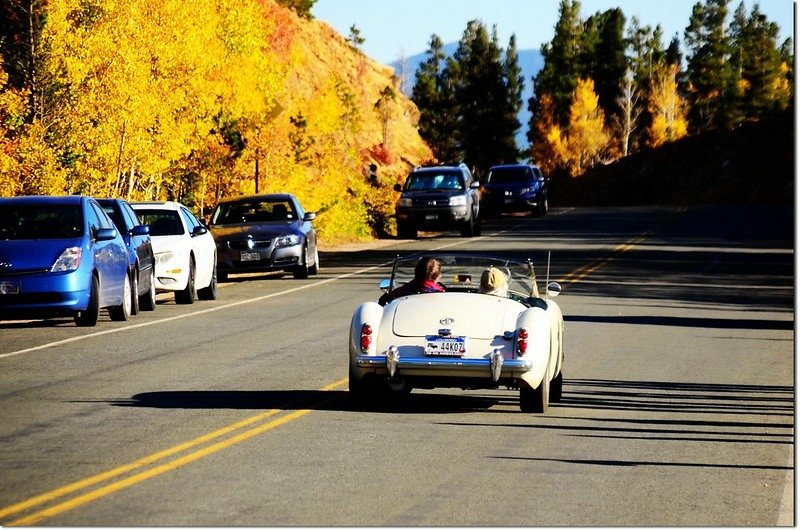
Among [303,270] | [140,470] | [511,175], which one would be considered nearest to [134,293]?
[303,270]

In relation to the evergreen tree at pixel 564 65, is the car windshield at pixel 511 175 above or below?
below

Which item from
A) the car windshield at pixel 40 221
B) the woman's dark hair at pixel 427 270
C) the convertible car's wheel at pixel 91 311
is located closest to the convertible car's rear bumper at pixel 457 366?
the woman's dark hair at pixel 427 270

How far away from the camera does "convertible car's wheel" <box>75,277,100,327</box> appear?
21.3m

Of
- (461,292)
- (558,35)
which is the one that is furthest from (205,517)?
(558,35)

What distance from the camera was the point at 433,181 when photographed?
49219 millimetres

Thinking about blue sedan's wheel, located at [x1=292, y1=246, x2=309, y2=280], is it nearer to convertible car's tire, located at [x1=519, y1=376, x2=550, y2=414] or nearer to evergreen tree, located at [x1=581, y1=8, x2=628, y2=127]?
convertible car's tire, located at [x1=519, y1=376, x2=550, y2=414]

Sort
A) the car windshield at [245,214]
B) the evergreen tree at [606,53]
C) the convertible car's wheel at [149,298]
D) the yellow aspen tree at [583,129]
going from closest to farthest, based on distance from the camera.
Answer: the convertible car's wheel at [149,298] → the car windshield at [245,214] → the yellow aspen tree at [583,129] → the evergreen tree at [606,53]

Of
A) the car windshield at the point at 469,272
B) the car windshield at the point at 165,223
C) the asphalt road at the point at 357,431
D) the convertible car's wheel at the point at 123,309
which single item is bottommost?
the asphalt road at the point at 357,431

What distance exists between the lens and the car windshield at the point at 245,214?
3219 centimetres

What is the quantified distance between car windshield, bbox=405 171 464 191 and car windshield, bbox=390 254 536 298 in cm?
3439

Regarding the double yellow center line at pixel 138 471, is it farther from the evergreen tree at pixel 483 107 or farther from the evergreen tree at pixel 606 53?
the evergreen tree at pixel 606 53

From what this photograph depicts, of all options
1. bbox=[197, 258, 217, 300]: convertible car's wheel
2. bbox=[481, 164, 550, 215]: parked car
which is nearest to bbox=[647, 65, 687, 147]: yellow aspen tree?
bbox=[481, 164, 550, 215]: parked car

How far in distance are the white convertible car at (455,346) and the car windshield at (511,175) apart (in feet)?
159

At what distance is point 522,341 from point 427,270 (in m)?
1.48
